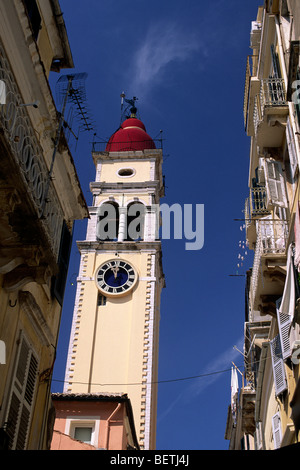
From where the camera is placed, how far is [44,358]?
485 inches

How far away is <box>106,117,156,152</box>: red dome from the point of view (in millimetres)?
50156

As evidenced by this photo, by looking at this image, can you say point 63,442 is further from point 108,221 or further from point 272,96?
point 108,221

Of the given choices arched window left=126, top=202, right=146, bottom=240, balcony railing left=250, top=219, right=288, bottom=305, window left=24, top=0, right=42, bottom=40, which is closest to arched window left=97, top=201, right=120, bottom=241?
arched window left=126, top=202, right=146, bottom=240

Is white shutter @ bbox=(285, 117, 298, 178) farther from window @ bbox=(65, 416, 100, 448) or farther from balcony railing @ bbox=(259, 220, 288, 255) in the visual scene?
window @ bbox=(65, 416, 100, 448)

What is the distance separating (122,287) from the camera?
1612 inches

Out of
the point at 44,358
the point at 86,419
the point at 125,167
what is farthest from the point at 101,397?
the point at 125,167

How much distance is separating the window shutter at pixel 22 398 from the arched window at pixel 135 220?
3246 centimetres

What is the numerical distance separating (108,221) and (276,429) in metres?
29.8

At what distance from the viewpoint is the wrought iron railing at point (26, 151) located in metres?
9.48

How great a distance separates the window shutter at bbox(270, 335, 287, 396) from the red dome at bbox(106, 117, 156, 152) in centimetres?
3571
